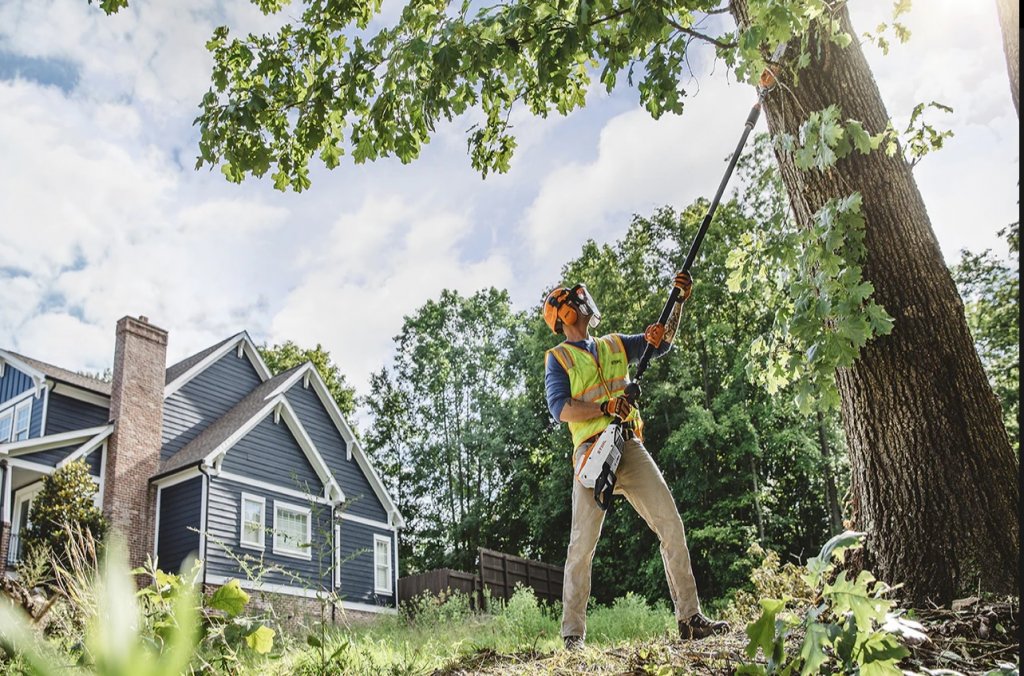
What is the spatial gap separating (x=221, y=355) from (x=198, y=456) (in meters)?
4.34

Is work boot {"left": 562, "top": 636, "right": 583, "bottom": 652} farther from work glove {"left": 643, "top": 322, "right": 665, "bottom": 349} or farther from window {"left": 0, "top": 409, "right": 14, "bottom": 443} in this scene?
window {"left": 0, "top": 409, "right": 14, "bottom": 443}

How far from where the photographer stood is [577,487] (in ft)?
17.0

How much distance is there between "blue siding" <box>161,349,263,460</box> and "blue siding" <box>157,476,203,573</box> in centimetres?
156

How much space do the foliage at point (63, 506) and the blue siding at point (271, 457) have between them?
3.08 m

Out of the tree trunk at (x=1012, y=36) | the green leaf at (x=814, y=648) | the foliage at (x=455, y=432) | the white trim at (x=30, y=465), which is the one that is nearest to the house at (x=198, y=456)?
the white trim at (x=30, y=465)

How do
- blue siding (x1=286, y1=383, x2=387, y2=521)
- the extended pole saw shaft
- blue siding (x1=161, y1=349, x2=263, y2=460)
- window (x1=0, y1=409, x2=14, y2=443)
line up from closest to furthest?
the extended pole saw shaft → window (x1=0, y1=409, x2=14, y2=443) → blue siding (x1=161, y1=349, x2=263, y2=460) → blue siding (x1=286, y1=383, x2=387, y2=521)

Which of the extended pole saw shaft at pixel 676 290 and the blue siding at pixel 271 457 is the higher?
the blue siding at pixel 271 457

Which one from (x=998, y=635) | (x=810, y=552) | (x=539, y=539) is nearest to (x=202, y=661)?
(x=998, y=635)

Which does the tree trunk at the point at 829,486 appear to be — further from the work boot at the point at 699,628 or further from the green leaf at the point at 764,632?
the green leaf at the point at 764,632

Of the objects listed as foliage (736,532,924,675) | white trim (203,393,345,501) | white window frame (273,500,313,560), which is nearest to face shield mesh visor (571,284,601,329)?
foliage (736,532,924,675)

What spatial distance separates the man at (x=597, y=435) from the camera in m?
4.90

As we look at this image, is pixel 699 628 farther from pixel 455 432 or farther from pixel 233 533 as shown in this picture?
pixel 455 432

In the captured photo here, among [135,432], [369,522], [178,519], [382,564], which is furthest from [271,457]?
[382,564]

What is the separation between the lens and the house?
60.4 ft
